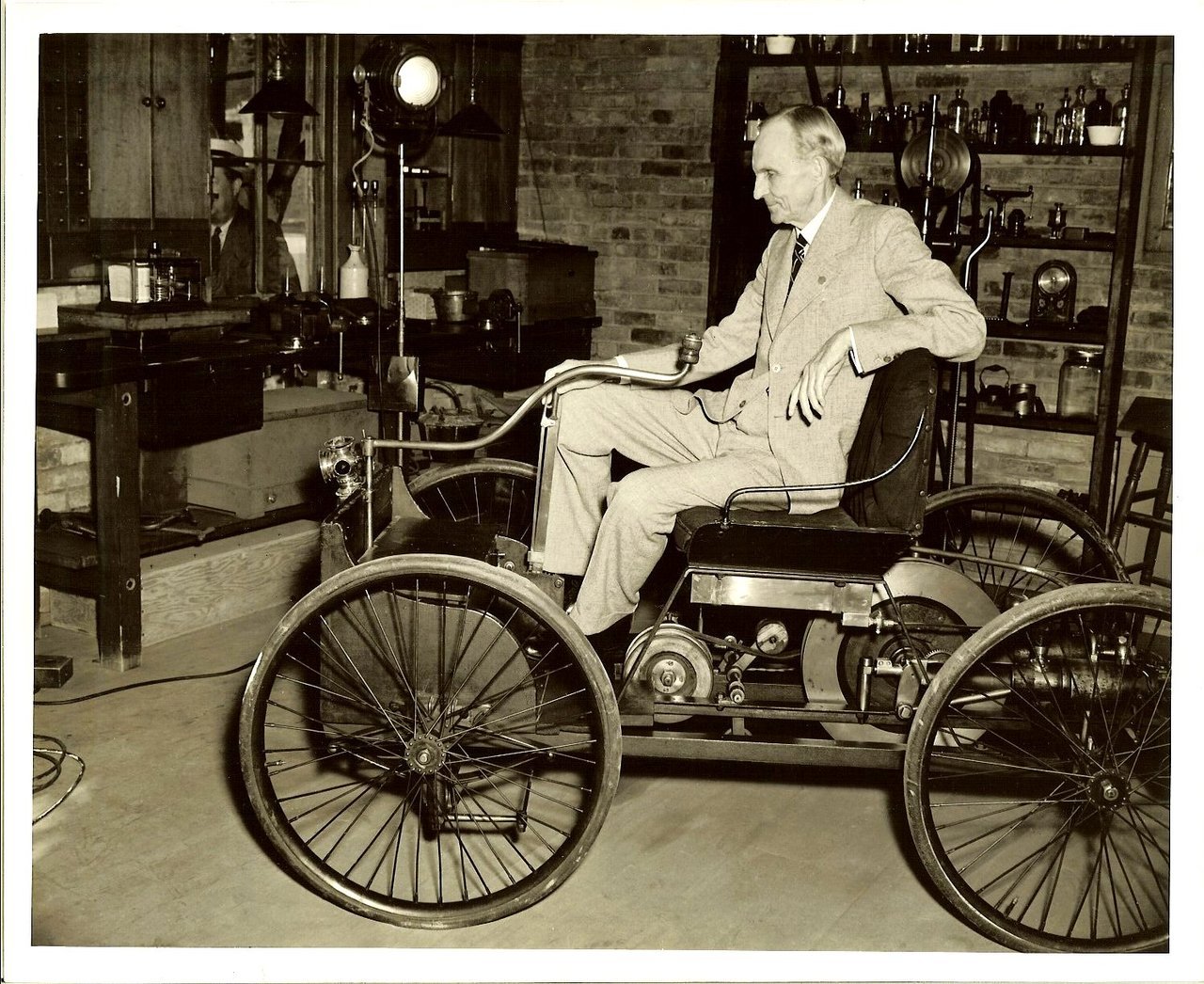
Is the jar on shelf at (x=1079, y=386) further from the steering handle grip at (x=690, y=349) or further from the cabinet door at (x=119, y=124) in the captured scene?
the cabinet door at (x=119, y=124)

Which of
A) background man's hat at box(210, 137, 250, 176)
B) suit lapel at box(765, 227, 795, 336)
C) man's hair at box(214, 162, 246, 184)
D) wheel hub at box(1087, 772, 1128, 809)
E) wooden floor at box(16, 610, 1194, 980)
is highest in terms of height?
background man's hat at box(210, 137, 250, 176)

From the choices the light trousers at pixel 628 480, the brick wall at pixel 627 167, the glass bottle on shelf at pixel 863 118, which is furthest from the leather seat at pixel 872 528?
the brick wall at pixel 627 167

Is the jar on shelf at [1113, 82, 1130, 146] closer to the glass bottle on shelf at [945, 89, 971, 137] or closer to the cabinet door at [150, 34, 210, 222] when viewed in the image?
the glass bottle on shelf at [945, 89, 971, 137]

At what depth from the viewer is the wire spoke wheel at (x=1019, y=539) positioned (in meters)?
3.67

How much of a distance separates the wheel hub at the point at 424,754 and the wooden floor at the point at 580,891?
390 millimetres

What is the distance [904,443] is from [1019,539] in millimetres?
3530

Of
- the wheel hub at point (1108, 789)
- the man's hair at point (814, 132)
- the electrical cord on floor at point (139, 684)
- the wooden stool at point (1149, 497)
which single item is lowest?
the electrical cord on floor at point (139, 684)

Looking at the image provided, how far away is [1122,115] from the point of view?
6004mm

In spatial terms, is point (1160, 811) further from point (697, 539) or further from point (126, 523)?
point (126, 523)

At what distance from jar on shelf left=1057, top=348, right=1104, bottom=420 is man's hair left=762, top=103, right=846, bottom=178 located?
333 centimetres

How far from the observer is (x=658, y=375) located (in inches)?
118

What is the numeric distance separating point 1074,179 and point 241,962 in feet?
18.1

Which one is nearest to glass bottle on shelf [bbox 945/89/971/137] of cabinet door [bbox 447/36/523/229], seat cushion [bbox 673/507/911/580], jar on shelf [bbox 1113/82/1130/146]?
jar on shelf [bbox 1113/82/1130/146]

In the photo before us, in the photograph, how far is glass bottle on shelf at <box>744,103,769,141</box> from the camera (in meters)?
6.78
